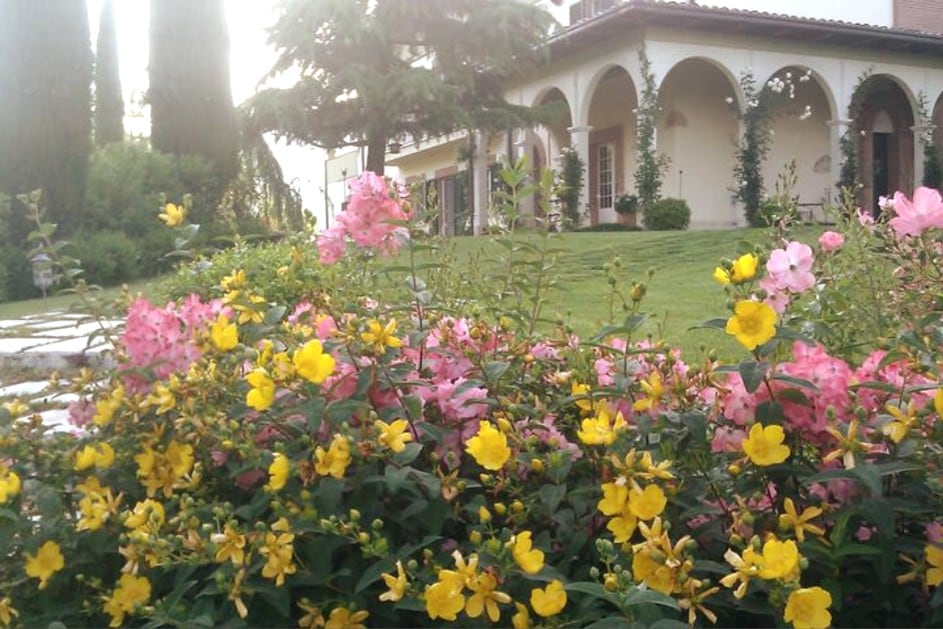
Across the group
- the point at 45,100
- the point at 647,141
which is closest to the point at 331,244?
the point at 45,100

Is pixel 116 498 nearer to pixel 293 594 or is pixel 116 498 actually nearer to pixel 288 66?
pixel 293 594

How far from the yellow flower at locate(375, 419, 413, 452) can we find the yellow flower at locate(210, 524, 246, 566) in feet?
0.77

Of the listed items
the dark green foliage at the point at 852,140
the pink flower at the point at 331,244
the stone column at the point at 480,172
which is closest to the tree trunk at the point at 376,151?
the stone column at the point at 480,172

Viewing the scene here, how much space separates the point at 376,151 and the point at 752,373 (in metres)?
14.7

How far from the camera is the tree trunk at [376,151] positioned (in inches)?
606

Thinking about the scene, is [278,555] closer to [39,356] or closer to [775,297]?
[775,297]

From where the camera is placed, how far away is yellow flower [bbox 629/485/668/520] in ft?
4.15

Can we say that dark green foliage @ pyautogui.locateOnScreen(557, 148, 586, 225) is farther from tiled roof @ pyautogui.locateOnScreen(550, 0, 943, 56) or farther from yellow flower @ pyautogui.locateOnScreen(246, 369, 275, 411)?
yellow flower @ pyautogui.locateOnScreen(246, 369, 275, 411)

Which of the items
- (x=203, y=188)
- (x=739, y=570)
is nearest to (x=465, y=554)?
(x=739, y=570)

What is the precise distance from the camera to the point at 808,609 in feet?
3.73

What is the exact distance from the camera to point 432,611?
1208 mm

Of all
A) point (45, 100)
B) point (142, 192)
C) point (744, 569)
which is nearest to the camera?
point (744, 569)

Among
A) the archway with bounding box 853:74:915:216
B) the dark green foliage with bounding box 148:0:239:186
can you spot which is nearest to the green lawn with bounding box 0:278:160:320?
the dark green foliage with bounding box 148:0:239:186

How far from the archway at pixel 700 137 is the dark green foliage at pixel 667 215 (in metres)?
1.25
